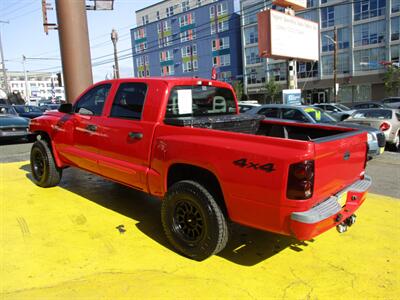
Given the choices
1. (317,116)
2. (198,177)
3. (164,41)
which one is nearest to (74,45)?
(317,116)

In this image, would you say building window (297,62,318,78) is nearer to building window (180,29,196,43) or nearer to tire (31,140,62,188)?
building window (180,29,196,43)

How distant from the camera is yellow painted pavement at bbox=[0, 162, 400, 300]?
10.0 ft

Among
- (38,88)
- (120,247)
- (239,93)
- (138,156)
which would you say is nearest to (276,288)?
(120,247)

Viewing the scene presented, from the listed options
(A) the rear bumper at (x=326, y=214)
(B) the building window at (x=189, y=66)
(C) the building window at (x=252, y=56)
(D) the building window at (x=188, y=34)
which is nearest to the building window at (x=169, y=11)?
(D) the building window at (x=188, y=34)

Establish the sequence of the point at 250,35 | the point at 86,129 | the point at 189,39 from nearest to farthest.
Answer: the point at 86,129, the point at 250,35, the point at 189,39

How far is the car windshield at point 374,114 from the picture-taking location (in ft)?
36.7

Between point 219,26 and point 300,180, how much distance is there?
61579mm

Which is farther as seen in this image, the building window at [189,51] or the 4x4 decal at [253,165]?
the building window at [189,51]

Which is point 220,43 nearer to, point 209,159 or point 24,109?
point 24,109

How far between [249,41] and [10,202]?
5615 cm

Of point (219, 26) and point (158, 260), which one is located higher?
point (219, 26)

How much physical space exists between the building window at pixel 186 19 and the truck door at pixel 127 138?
64.1 meters

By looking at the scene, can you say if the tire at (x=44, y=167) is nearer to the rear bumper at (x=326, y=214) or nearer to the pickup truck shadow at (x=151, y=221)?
the pickup truck shadow at (x=151, y=221)

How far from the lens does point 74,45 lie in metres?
9.83
